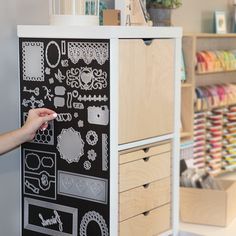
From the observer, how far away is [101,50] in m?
1.88

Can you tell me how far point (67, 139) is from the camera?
201cm

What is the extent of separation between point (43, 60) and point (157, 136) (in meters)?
0.52

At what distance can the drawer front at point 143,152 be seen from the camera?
1963 mm

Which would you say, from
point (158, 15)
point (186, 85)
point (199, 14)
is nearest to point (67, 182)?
point (158, 15)

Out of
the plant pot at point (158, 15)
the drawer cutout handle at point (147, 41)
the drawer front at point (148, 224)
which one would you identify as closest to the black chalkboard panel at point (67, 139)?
the drawer front at point (148, 224)

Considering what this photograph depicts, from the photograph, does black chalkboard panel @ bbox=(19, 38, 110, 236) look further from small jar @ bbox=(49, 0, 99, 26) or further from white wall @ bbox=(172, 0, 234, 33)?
white wall @ bbox=(172, 0, 234, 33)

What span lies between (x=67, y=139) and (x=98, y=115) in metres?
0.17

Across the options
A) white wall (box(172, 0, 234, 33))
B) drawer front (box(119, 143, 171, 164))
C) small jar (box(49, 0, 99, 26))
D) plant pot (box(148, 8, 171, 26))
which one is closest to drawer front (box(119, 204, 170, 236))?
drawer front (box(119, 143, 171, 164))

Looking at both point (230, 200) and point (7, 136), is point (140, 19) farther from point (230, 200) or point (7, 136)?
point (230, 200)

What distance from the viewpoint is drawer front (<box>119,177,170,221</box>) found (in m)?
1.99

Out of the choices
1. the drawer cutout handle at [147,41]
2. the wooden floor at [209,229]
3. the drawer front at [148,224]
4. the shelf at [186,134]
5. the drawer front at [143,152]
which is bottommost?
the wooden floor at [209,229]

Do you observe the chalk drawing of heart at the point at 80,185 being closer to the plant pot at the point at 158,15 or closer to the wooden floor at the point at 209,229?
the wooden floor at the point at 209,229

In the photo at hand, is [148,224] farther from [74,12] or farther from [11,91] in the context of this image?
[74,12]

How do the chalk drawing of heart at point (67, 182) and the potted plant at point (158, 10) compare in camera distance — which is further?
the potted plant at point (158, 10)
